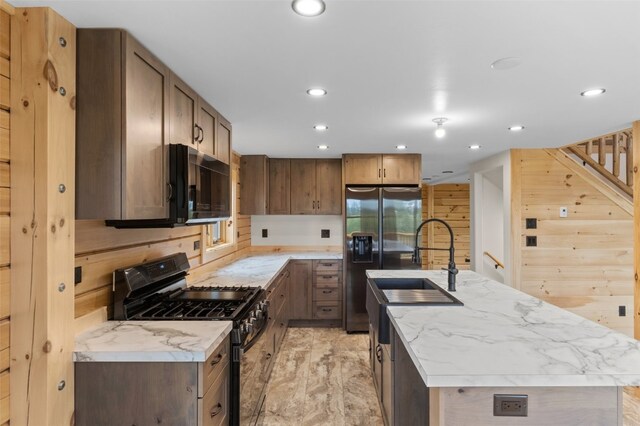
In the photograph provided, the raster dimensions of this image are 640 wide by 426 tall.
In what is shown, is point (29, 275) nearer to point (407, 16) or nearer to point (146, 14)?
point (146, 14)

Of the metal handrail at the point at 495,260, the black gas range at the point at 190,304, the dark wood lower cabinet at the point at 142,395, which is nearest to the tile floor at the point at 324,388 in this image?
the black gas range at the point at 190,304

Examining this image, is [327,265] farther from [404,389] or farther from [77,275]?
[77,275]

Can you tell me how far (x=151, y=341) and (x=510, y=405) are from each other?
1396 mm

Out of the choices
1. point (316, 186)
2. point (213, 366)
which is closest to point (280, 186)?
point (316, 186)

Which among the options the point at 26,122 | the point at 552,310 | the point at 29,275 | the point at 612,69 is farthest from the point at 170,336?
the point at 612,69

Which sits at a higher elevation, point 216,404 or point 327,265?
point 327,265

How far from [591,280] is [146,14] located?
4690 millimetres

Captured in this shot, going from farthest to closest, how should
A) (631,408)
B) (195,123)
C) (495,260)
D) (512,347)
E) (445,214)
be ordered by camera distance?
(445,214) < (495,260) < (631,408) < (195,123) < (512,347)

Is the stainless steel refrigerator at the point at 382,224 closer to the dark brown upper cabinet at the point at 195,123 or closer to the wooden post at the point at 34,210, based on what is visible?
the dark brown upper cabinet at the point at 195,123

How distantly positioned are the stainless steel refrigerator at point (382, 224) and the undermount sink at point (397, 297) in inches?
56.5

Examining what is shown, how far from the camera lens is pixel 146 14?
1.30 meters

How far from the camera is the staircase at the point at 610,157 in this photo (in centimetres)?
396

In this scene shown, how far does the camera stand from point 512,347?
1342mm

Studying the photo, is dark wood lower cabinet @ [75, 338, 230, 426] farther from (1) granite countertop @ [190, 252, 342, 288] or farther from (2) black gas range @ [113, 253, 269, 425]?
(1) granite countertop @ [190, 252, 342, 288]
